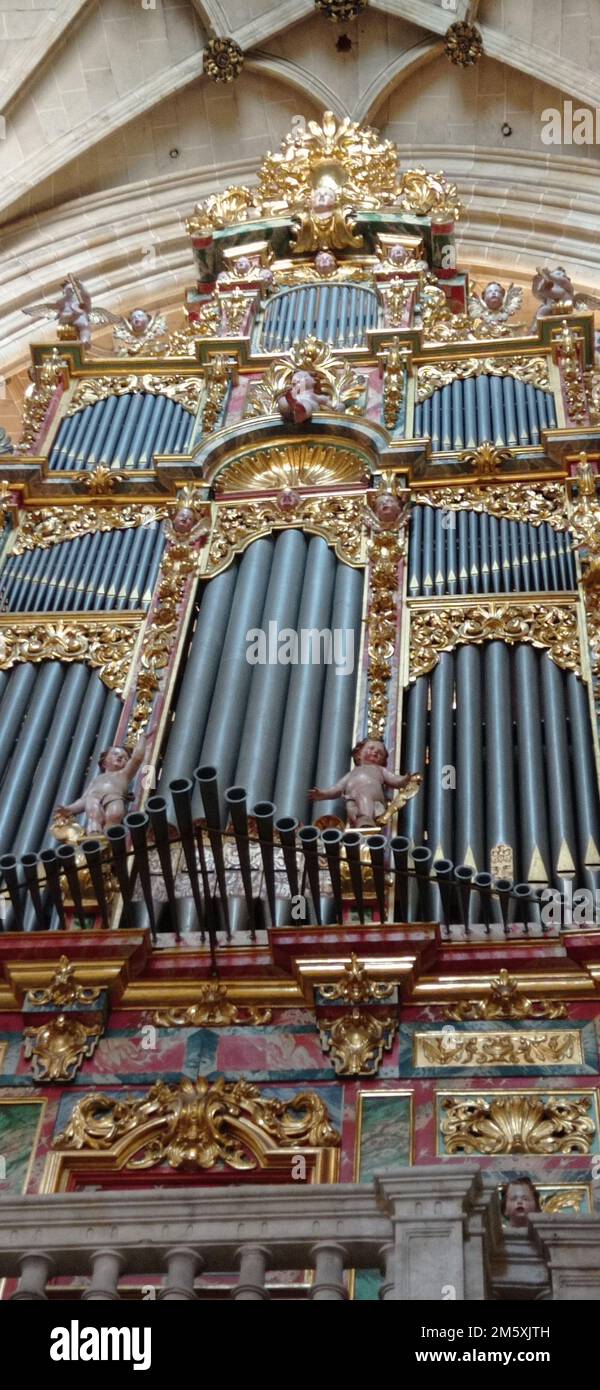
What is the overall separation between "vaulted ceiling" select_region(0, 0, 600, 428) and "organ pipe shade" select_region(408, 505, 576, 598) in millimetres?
8977

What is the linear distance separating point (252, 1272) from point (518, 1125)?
375 centimetres

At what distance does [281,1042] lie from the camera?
34.8 feet

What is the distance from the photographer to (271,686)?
535 inches

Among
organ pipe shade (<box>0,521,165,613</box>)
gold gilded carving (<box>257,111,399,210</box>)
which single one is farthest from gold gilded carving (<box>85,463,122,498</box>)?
gold gilded carving (<box>257,111,399,210</box>)

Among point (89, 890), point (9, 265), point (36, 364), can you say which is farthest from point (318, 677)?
point (9, 265)

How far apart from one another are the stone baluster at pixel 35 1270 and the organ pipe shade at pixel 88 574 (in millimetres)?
8904

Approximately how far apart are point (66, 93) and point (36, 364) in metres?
7.23

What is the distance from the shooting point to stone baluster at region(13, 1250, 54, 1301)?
653cm

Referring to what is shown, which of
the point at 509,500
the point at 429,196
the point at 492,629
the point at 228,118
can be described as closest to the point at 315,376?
the point at 509,500

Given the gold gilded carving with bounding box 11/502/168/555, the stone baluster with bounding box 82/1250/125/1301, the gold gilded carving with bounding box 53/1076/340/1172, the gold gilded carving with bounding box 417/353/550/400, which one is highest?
the gold gilded carving with bounding box 417/353/550/400

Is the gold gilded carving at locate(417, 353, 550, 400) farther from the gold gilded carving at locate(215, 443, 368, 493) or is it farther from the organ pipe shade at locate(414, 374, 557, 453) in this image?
the gold gilded carving at locate(215, 443, 368, 493)

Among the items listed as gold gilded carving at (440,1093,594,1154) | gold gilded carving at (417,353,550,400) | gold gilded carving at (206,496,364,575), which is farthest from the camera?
gold gilded carving at (417,353,550,400)

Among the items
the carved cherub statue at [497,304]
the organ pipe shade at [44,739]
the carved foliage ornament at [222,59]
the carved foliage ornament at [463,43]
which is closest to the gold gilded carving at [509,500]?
the organ pipe shade at [44,739]
